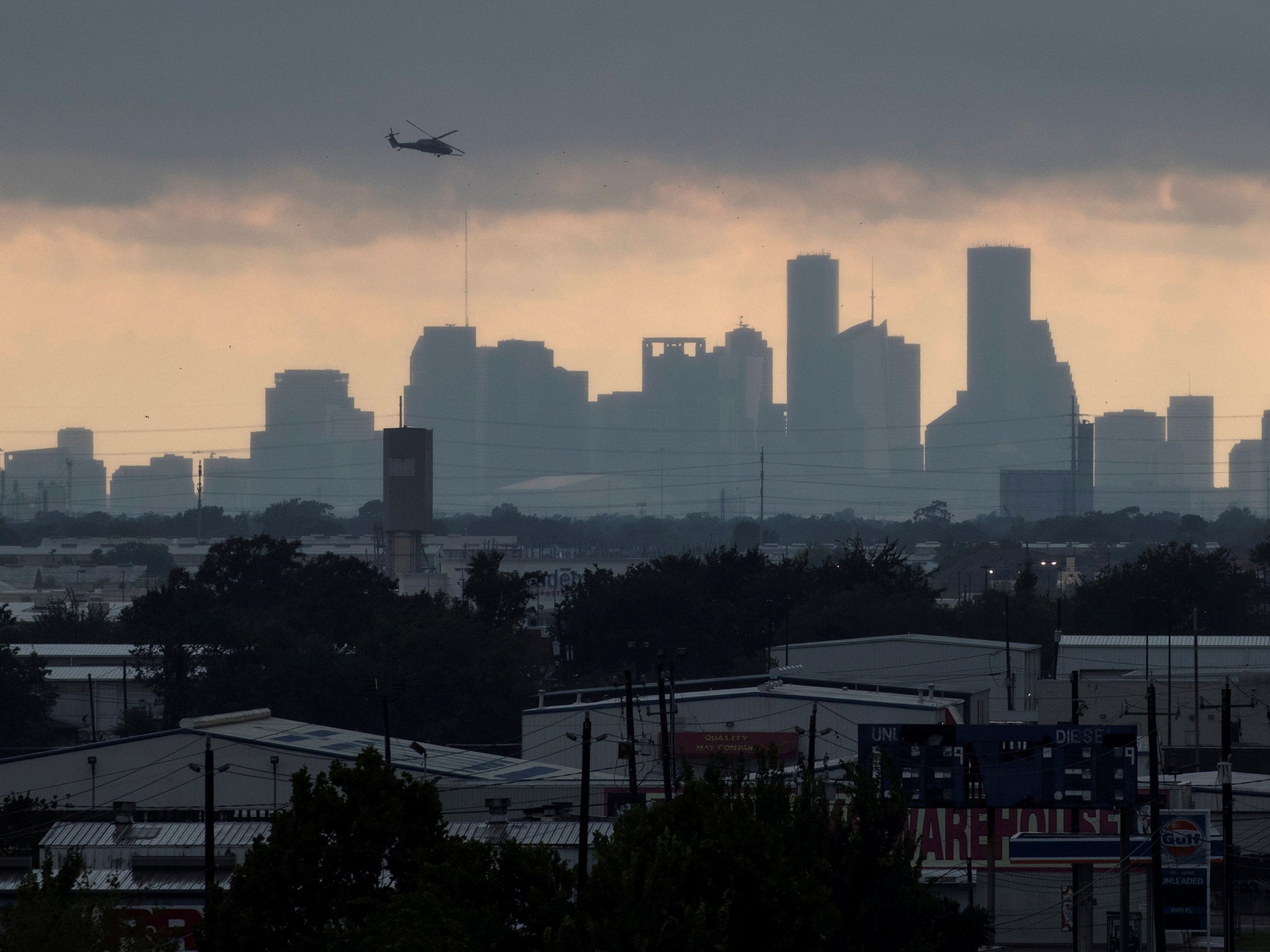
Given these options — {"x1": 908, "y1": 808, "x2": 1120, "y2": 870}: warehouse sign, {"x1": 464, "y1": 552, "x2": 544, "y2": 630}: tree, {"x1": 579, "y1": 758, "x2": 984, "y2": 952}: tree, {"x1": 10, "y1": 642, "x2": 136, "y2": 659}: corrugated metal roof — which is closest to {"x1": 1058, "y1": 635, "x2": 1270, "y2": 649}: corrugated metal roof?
{"x1": 464, "y1": 552, "x2": 544, "y2": 630}: tree

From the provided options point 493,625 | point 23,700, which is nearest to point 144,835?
point 23,700

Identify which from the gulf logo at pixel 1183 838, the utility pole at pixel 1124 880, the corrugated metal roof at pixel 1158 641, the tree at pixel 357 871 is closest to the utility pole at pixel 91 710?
Answer: the corrugated metal roof at pixel 1158 641

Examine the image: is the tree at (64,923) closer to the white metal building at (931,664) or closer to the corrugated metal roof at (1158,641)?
the white metal building at (931,664)

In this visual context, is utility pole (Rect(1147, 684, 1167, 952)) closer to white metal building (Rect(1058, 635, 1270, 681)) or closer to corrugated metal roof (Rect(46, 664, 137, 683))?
white metal building (Rect(1058, 635, 1270, 681))

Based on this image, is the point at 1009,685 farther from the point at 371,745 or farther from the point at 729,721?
the point at 371,745

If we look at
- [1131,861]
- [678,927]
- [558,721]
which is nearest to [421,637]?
[558,721]

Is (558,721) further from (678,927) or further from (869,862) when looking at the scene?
(678,927)

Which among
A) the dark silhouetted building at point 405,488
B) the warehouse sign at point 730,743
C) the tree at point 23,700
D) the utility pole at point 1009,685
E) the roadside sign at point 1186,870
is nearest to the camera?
the roadside sign at point 1186,870
